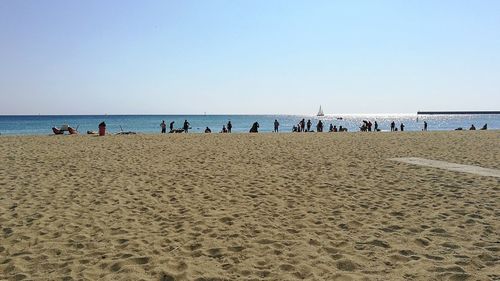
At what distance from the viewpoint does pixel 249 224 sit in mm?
5910

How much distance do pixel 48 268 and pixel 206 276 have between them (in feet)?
6.21

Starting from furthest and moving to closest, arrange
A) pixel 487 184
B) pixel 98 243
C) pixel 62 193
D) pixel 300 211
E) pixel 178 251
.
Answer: pixel 487 184 < pixel 62 193 < pixel 300 211 < pixel 98 243 < pixel 178 251

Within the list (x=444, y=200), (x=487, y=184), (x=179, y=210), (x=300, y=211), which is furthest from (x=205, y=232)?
(x=487, y=184)

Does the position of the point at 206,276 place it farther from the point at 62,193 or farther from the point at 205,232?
the point at 62,193

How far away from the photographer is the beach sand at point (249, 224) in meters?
4.27

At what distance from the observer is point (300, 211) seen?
663cm

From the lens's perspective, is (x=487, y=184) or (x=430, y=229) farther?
(x=487, y=184)

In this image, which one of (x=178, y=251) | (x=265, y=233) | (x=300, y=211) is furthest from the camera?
(x=300, y=211)

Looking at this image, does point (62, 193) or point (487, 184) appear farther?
point (487, 184)

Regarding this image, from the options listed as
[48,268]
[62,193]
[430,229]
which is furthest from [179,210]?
[430,229]

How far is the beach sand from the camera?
4.27m

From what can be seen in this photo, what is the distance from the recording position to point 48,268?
170 inches

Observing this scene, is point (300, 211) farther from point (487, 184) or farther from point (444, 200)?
point (487, 184)

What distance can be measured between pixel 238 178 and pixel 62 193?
13.8ft
